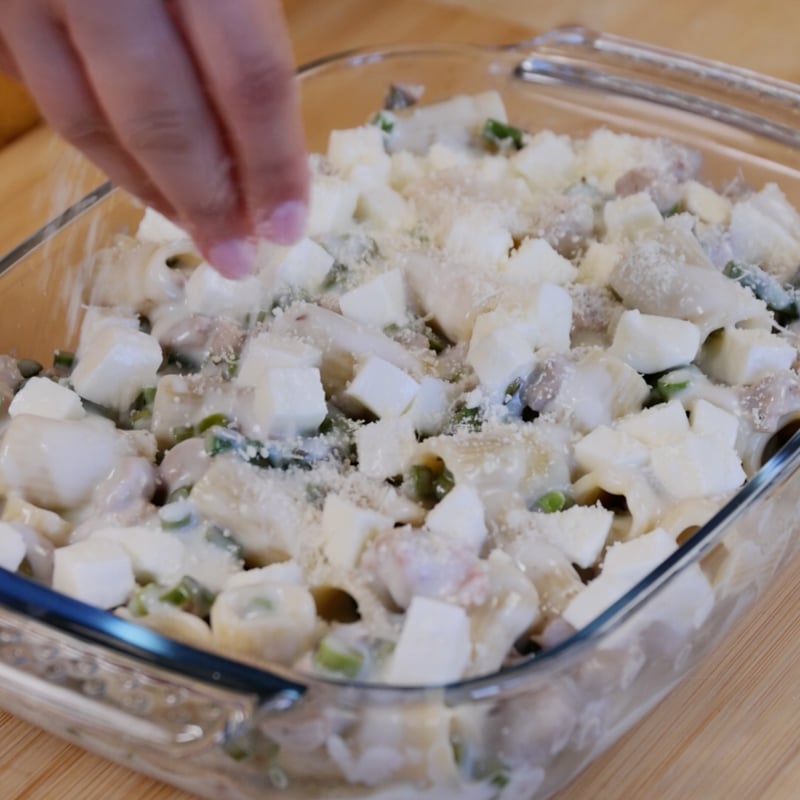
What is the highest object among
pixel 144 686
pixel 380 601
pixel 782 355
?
pixel 144 686

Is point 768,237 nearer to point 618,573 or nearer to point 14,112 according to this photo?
point 618,573

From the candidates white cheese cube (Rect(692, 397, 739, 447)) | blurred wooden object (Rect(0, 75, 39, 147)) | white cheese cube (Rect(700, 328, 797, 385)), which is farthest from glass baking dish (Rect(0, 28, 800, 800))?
blurred wooden object (Rect(0, 75, 39, 147))

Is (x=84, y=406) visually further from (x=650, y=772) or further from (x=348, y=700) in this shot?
(x=650, y=772)

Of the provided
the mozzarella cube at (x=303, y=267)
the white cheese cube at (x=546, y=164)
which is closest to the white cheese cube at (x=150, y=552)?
the mozzarella cube at (x=303, y=267)

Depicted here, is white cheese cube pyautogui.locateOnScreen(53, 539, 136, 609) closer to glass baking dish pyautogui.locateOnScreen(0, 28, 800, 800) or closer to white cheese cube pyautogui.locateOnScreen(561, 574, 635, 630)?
glass baking dish pyautogui.locateOnScreen(0, 28, 800, 800)

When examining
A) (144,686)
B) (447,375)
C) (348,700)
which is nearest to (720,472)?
(447,375)

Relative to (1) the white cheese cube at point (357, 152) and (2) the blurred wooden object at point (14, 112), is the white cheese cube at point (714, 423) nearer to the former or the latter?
(1) the white cheese cube at point (357, 152)

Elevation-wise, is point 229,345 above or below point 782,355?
above
